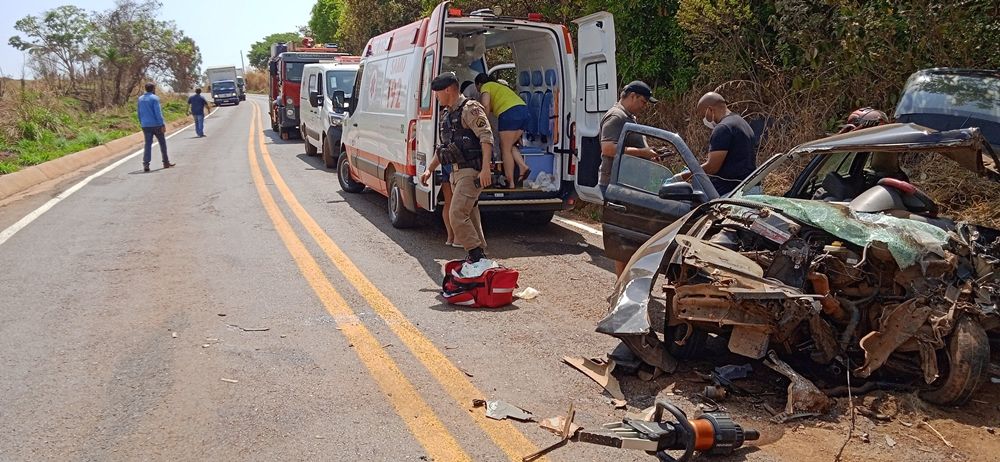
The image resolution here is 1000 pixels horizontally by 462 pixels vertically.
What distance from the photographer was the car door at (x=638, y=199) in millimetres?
5980

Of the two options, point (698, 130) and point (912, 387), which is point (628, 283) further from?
point (698, 130)

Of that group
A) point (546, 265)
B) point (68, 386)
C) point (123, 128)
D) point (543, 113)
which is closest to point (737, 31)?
point (543, 113)

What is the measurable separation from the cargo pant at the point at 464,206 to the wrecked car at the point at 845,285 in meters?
2.17

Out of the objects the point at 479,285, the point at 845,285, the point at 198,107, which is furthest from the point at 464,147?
the point at 198,107

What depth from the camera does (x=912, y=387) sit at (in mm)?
4199

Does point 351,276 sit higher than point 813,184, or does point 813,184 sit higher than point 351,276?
point 813,184

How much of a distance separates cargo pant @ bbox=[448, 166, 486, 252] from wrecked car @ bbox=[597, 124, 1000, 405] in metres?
2.17

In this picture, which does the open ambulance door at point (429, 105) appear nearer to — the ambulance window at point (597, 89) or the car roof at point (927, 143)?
the ambulance window at point (597, 89)

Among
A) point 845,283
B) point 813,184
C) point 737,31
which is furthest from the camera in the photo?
point 737,31

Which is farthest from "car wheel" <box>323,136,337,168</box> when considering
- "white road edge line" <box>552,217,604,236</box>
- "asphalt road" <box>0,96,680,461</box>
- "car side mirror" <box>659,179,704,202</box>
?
"car side mirror" <box>659,179,704,202</box>

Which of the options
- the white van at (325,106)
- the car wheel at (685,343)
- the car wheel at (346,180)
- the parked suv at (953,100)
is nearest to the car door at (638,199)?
the car wheel at (685,343)

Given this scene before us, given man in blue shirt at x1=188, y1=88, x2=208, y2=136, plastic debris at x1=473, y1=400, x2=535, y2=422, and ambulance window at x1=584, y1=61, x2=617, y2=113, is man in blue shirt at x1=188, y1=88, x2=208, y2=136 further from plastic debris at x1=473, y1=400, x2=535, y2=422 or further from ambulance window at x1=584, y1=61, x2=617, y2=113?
plastic debris at x1=473, y1=400, x2=535, y2=422

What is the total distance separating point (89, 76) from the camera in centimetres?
3875

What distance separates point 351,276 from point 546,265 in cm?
187
